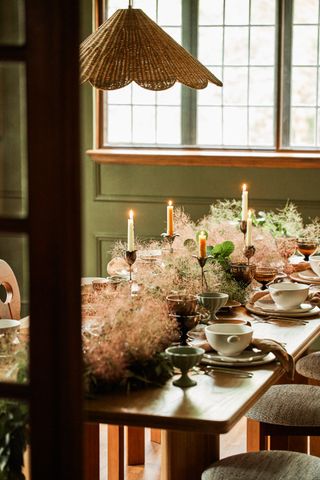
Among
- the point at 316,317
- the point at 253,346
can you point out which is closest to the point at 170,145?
the point at 316,317

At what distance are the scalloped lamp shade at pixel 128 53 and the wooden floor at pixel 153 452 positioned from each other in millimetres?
1677

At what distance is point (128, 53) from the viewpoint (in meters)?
3.36

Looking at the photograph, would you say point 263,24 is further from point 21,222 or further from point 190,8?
point 21,222

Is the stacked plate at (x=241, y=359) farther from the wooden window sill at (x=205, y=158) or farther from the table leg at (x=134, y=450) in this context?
Result: the wooden window sill at (x=205, y=158)

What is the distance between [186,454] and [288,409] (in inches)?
19.3

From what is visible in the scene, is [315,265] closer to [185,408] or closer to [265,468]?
[265,468]

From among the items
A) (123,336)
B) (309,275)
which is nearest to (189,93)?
(309,275)

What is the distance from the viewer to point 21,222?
144 cm

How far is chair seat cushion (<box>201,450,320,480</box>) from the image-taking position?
2.44m

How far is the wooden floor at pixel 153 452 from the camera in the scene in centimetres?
400

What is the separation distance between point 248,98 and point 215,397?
385 centimetres

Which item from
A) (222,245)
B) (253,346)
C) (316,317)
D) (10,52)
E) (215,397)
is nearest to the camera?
(10,52)

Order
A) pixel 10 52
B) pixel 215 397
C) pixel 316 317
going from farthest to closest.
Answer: pixel 316 317
pixel 215 397
pixel 10 52

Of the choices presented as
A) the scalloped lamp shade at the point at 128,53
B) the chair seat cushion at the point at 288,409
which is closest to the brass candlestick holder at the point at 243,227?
the scalloped lamp shade at the point at 128,53
